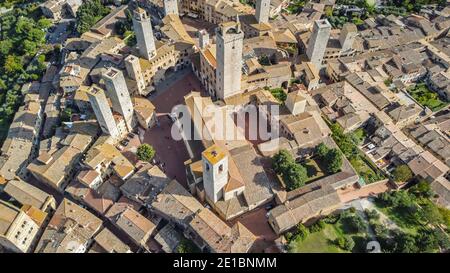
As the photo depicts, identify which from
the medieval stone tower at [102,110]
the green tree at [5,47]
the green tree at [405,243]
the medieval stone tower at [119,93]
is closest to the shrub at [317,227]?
the green tree at [405,243]

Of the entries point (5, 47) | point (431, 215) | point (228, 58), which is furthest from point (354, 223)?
point (5, 47)

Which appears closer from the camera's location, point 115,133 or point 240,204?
point 240,204

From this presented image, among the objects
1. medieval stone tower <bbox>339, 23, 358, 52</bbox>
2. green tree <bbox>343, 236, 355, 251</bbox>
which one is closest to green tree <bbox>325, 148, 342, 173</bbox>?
green tree <bbox>343, 236, 355, 251</bbox>

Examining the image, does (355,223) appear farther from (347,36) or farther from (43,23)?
(43,23)

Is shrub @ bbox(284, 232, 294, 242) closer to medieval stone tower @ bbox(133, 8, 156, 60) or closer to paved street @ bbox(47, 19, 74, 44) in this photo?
medieval stone tower @ bbox(133, 8, 156, 60)

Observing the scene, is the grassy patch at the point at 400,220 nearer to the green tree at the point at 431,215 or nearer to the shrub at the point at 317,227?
the green tree at the point at 431,215

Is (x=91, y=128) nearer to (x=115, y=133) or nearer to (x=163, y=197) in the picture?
(x=115, y=133)
